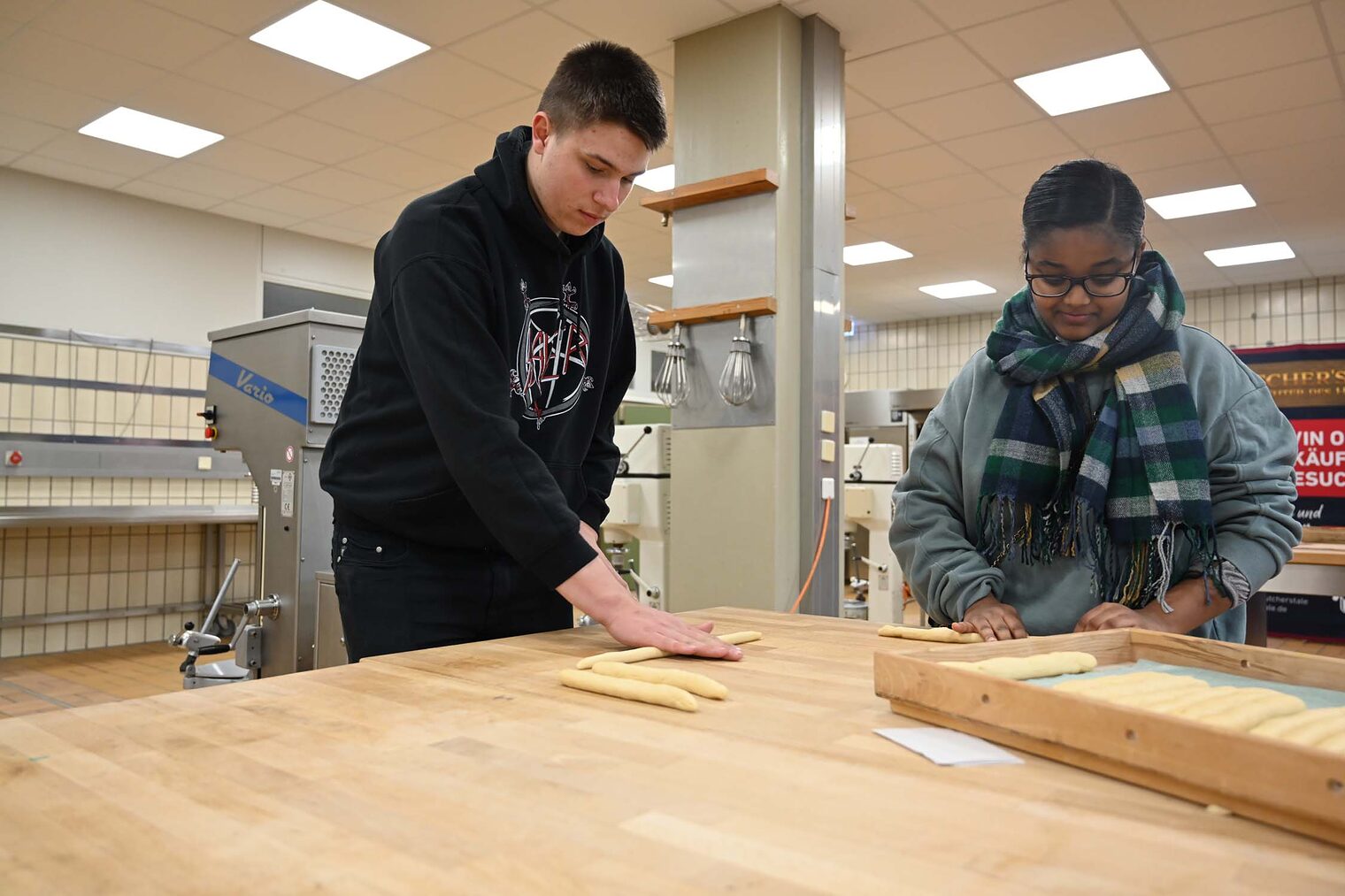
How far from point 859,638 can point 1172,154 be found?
4678 mm

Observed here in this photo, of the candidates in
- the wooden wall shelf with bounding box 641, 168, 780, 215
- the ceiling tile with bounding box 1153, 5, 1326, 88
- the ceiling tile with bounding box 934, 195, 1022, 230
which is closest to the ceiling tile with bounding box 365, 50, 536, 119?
the wooden wall shelf with bounding box 641, 168, 780, 215

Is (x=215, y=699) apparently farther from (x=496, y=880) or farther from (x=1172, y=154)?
→ (x=1172, y=154)

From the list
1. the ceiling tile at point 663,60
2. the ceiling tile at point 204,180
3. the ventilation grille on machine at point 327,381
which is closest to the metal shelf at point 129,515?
the ceiling tile at point 204,180

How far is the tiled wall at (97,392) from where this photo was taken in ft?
15.9

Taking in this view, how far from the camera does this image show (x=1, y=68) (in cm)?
405

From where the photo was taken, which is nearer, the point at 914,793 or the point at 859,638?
the point at 914,793

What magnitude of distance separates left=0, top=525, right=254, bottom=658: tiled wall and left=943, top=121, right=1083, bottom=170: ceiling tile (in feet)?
15.1

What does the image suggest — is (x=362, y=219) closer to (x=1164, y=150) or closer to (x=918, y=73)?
(x=918, y=73)

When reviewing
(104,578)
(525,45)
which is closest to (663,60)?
(525,45)

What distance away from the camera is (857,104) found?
4336 mm

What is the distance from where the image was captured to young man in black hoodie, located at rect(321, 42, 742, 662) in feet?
3.61

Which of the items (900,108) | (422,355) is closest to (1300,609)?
(900,108)

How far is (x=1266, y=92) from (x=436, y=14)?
3.58 meters

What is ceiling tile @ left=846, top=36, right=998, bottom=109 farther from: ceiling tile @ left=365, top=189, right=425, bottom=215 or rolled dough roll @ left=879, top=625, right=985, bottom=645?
rolled dough roll @ left=879, top=625, right=985, bottom=645
